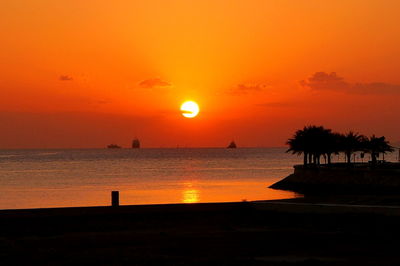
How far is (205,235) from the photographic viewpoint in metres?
24.6

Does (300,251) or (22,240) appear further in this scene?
(22,240)

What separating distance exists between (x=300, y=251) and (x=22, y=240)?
9.42 metres

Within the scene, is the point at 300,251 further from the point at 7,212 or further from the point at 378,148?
the point at 378,148

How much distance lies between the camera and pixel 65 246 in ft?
73.0

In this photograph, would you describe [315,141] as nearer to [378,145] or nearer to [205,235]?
[378,145]

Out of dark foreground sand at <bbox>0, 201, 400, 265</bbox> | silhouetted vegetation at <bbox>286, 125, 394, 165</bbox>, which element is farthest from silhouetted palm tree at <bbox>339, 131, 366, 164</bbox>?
dark foreground sand at <bbox>0, 201, 400, 265</bbox>

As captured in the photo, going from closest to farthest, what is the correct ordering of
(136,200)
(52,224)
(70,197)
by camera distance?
1. (52,224)
2. (136,200)
3. (70,197)

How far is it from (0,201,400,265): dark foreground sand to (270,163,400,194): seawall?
4945cm

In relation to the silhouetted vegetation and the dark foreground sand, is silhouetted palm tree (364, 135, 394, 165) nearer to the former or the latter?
the silhouetted vegetation

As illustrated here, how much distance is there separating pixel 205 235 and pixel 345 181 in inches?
2650

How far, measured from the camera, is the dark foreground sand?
1978 cm

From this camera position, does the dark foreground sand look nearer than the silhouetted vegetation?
Yes

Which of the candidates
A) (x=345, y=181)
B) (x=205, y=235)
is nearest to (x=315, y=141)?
(x=345, y=181)

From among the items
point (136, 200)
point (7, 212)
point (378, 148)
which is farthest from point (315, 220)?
point (378, 148)
